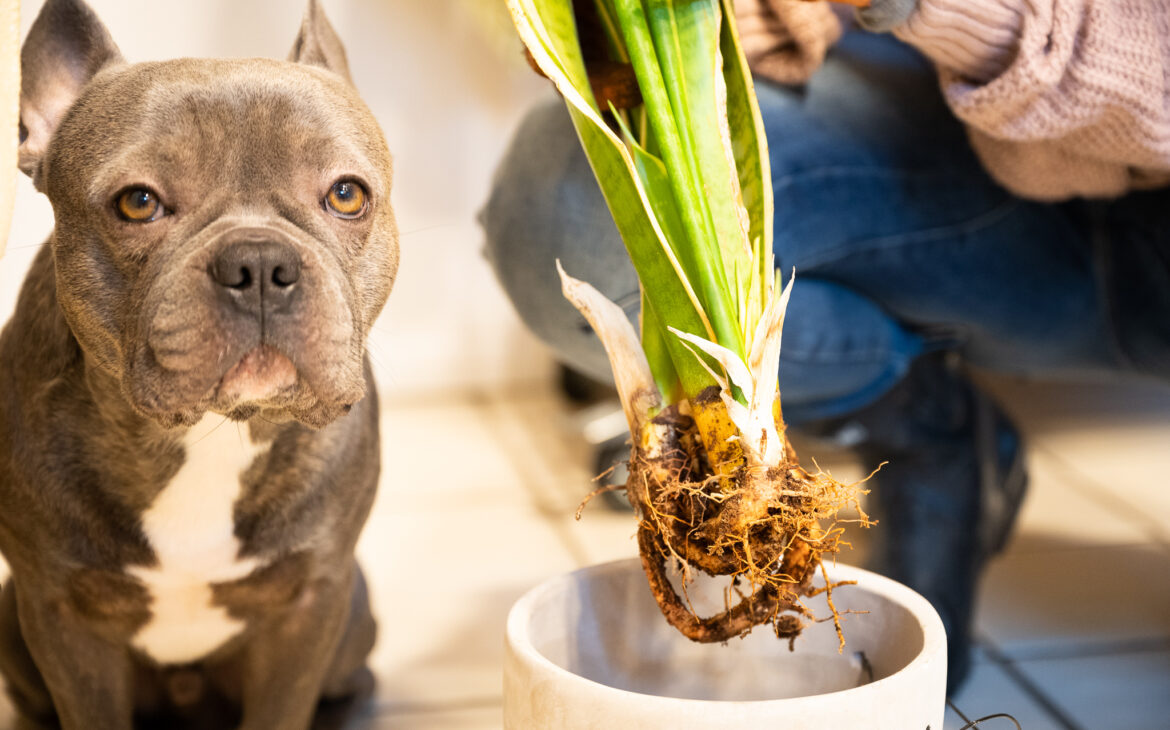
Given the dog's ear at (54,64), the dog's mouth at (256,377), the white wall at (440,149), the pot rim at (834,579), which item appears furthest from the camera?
the white wall at (440,149)

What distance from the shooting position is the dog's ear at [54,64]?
3.02 feet

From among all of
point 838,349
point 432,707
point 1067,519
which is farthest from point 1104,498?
point 432,707

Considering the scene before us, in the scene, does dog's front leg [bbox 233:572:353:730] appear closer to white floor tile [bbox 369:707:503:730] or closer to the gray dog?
the gray dog

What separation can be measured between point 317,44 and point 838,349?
2.06ft

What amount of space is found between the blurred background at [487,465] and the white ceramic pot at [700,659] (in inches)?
17.8

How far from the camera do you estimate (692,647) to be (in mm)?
914

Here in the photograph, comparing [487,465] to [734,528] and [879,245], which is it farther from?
[734,528]

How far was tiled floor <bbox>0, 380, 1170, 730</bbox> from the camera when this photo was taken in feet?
4.39

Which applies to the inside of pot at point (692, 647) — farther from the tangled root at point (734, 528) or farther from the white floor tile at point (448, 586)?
the white floor tile at point (448, 586)

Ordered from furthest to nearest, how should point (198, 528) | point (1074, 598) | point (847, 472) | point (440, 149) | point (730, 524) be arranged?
1. point (440, 149)
2. point (847, 472)
3. point (1074, 598)
4. point (198, 528)
5. point (730, 524)

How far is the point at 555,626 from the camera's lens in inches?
33.9

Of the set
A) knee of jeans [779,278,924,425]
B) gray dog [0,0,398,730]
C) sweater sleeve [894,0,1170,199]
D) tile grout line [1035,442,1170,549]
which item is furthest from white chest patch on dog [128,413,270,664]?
tile grout line [1035,442,1170,549]

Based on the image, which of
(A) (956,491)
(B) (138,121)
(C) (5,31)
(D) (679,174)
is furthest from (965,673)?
(C) (5,31)

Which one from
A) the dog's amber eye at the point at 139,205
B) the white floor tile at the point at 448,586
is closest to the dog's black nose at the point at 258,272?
the dog's amber eye at the point at 139,205
